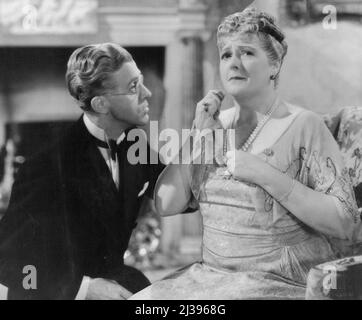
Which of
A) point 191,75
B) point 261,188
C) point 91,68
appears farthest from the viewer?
point 191,75

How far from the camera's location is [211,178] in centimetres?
227

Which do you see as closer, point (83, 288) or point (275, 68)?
point (275, 68)

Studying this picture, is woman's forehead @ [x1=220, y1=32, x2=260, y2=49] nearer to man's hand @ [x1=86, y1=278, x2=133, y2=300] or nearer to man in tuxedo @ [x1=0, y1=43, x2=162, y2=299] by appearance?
man in tuxedo @ [x1=0, y1=43, x2=162, y2=299]

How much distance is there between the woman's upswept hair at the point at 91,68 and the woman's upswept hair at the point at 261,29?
1.40 ft

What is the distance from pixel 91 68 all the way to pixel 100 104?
5.9 inches

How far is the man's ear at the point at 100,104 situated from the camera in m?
2.33

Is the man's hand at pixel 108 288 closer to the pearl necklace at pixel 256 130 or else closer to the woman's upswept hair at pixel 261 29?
the pearl necklace at pixel 256 130

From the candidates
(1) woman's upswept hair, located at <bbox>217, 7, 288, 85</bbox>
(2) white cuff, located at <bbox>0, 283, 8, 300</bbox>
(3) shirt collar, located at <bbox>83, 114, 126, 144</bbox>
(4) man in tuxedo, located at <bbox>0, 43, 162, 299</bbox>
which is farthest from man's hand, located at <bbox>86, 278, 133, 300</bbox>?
(1) woman's upswept hair, located at <bbox>217, 7, 288, 85</bbox>

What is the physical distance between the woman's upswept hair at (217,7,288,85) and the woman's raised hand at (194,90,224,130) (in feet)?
0.71

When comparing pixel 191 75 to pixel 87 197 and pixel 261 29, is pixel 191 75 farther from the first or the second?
pixel 87 197

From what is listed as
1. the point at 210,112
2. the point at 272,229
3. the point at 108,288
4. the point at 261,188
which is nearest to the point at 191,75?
the point at 210,112

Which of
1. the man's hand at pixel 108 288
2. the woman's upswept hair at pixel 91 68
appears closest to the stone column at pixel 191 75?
the woman's upswept hair at pixel 91 68

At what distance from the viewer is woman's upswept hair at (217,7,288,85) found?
221 centimetres

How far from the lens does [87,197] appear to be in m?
2.38
